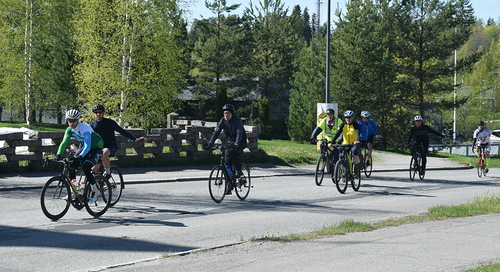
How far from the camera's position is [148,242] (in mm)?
8242

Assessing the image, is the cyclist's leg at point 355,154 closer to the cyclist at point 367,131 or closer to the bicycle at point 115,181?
the cyclist at point 367,131

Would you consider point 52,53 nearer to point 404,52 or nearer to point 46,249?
point 404,52

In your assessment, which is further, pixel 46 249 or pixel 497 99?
pixel 497 99

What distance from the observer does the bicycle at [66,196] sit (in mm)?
9719

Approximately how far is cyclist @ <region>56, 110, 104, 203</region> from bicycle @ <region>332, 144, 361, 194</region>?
19.9 feet

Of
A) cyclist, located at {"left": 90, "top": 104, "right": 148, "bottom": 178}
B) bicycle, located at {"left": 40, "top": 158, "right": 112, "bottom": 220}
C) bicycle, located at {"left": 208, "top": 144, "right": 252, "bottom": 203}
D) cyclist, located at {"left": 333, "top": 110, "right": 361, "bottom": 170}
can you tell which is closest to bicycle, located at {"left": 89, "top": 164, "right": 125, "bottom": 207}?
cyclist, located at {"left": 90, "top": 104, "right": 148, "bottom": 178}

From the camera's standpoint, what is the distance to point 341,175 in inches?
570

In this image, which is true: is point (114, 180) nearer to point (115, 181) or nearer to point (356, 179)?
point (115, 181)

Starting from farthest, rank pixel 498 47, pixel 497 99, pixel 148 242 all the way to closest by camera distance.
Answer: pixel 498 47, pixel 497 99, pixel 148 242

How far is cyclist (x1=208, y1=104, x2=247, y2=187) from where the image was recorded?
12180 mm

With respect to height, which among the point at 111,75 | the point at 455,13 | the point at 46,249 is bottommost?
the point at 46,249

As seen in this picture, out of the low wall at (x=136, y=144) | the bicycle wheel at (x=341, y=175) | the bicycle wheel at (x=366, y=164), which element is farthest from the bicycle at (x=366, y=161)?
the low wall at (x=136, y=144)

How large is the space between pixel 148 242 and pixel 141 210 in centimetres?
297

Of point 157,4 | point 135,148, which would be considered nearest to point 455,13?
point 157,4
